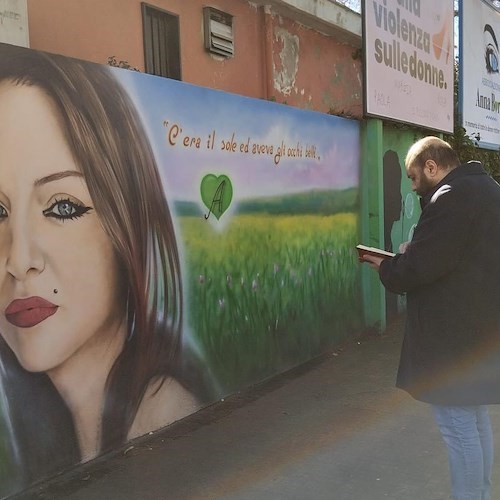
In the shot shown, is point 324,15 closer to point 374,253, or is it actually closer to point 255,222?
point 255,222

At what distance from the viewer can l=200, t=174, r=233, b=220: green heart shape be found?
470cm

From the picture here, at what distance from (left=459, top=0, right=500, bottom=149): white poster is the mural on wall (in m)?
4.99

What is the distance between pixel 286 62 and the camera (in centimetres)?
746

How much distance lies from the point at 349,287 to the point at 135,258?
3406mm

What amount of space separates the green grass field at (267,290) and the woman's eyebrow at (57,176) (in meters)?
1.00

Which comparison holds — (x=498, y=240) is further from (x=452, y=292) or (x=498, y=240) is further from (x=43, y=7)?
(x=43, y=7)

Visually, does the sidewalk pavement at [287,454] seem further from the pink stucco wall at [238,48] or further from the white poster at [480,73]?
the white poster at [480,73]

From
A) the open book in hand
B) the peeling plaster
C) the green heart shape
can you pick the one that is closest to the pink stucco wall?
the peeling plaster

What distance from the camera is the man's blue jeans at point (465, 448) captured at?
275cm

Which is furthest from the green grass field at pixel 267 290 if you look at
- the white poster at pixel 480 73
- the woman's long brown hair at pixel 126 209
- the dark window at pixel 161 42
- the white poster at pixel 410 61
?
the white poster at pixel 480 73

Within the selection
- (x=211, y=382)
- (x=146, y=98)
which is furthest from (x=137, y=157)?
(x=211, y=382)

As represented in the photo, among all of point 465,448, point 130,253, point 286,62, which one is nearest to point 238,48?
point 286,62

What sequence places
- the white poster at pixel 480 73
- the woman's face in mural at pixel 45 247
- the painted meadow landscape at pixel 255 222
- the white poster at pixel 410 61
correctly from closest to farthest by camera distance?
the woman's face in mural at pixel 45 247, the painted meadow landscape at pixel 255 222, the white poster at pixel 410 61, the white poster at pixel 480 73

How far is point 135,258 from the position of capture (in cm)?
410
